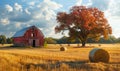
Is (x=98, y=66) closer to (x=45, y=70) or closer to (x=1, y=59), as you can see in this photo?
(x=45, y=70)

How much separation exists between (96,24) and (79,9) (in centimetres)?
577

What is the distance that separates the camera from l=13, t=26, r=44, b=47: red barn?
65062mm

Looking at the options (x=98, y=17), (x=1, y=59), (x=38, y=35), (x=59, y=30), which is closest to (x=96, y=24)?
(x=98, y=17)

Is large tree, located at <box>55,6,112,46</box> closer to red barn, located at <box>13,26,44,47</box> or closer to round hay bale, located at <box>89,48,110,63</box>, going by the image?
red barn, located at <box>13,26,44,47</box>

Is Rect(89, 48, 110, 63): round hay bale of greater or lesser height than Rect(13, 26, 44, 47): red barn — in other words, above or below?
below

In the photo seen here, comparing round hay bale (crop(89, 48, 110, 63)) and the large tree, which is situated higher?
the large tree

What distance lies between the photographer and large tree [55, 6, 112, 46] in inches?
2601

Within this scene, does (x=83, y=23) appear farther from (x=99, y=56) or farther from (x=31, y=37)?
(x=99, y=56)

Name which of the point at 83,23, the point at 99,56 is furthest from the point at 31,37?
the point at 99,56

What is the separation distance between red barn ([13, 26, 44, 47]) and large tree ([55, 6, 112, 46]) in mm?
5036

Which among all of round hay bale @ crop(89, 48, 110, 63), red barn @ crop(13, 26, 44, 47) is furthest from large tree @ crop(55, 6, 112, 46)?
round hay bale @ crop(89, 48, 110, 63)

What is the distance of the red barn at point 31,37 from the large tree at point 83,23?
5036 millimetres

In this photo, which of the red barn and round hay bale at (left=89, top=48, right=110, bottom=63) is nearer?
round hay bale at (left=89, top=48, right=110, bottom=63)

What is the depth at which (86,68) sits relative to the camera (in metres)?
17.8
